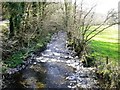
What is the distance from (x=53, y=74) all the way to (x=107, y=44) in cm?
1522

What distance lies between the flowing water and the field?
3455 millimetres

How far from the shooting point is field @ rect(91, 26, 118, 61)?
30584mm

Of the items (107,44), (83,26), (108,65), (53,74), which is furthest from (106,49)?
(108,65)

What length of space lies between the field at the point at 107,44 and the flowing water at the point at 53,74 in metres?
3.46

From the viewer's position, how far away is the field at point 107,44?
30.6 meters

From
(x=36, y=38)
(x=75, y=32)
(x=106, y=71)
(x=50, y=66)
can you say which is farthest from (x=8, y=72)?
(x=36, y=38)

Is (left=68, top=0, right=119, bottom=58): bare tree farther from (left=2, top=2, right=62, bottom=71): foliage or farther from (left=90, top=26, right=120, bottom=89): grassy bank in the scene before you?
(left=2, top=2, right=62, bottom=71): foliage

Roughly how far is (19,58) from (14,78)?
166 inches

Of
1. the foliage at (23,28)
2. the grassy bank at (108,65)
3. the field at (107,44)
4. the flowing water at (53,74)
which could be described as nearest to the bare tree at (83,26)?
the flowing water at (53,74)

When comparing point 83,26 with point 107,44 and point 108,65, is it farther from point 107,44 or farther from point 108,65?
point 108,65

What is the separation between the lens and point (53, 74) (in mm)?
24500

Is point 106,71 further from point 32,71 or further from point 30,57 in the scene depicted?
point 30,57

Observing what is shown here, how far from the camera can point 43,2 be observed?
42.8 metres

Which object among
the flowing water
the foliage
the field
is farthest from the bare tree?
the foliage
